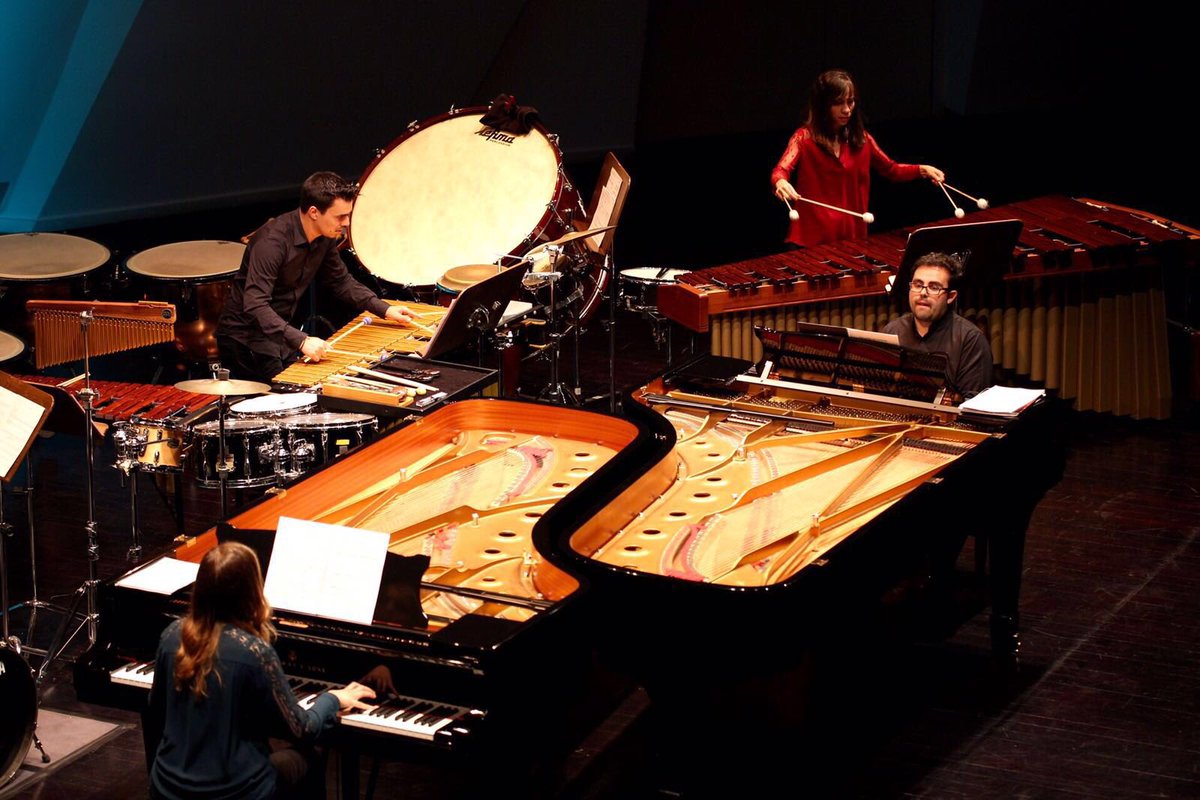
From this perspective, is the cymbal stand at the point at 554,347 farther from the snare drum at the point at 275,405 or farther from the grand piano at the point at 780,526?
the snare drum at the point at 275,405

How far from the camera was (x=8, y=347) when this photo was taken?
6.18m

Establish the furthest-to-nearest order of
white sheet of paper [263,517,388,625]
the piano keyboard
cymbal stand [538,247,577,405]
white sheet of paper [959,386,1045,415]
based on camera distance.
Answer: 1. cymbal stand [538,247,577,405]
2. white sheet of paper [959,386,1045,415]
3. white sheet of paper [263,517,388,625]
4. the piano keyboard

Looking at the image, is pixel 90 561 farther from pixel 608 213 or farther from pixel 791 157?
pixel 791 157

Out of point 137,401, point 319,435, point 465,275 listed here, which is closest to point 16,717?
point 319,435

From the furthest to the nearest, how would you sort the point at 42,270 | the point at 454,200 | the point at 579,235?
the point at 42,270 → the point at 454,200 → the point at 579,235

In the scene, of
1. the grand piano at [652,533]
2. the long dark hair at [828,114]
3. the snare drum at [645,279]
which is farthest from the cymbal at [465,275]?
the long dark hair at [828,114]

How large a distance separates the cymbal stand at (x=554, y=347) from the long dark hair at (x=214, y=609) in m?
3.11

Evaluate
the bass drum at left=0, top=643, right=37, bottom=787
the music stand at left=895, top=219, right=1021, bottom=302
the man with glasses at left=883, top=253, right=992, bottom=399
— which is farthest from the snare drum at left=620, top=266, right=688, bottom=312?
the bass drum at left=0, top=643, right=37, bottom=787

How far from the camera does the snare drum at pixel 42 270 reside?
801cm

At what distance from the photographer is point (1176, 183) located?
1377 cm

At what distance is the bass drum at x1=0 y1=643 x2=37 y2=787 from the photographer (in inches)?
186

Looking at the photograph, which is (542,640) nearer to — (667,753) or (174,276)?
(667,753)

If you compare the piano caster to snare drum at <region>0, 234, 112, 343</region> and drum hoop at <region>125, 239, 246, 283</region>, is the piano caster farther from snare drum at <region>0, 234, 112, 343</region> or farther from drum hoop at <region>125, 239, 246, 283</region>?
snare drum at <region>0, 234, 112, 343</region>

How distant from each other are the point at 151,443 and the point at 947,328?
3049 mm
